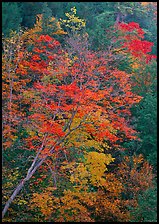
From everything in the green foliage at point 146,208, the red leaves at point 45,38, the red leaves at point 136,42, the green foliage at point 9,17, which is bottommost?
the green foliage at point 146,208

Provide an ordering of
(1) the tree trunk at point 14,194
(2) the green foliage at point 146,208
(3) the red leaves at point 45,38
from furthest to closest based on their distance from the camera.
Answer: (3) the red leaves at point 45,38 → (2) the green foliage at point 146,208 → (1) the tree trunk at point 14,194

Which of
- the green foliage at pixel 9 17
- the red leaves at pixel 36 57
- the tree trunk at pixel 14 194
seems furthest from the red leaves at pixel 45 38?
the tree trunk at pixel 14 194

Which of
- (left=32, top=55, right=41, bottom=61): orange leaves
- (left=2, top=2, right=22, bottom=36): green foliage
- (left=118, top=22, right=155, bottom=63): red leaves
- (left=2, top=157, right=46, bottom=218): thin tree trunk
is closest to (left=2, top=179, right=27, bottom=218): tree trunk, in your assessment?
(left=2, top=157, right=46, bottom=218): thin tree trunk

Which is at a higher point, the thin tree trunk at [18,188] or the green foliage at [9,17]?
the green foliage at [9,17]

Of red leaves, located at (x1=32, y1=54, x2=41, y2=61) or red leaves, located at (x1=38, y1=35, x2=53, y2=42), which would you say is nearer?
red leaves, located at (x1=32, y1=54, x2=41, y2=61)

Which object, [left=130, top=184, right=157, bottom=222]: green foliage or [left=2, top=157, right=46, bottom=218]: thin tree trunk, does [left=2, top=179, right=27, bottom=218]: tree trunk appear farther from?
[left=130, top=184, right=157, bottom=222]: green foliage

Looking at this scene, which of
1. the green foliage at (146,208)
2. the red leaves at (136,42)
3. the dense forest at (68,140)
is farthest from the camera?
the red leaves at (136,42)

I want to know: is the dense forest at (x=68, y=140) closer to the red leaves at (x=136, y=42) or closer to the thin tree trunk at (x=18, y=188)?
the thin tree trunk at (x=18, y=188)

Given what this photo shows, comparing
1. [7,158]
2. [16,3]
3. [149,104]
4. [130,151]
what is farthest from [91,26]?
[7,158]

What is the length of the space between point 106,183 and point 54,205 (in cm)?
280

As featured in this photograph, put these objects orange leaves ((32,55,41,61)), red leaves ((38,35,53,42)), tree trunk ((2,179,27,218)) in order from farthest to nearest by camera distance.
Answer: red leaves ((38,35,53,42)) < orange leaves ((32,55,41,61)) < tree trunk ((2,179,27,218))

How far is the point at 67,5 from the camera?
23359mm

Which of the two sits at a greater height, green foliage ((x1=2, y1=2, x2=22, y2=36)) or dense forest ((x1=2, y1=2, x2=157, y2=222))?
green foliage ((x1=2, y1=2, x2=22, y2=36))

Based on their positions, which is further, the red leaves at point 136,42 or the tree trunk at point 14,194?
the red leaves at point 136,42
